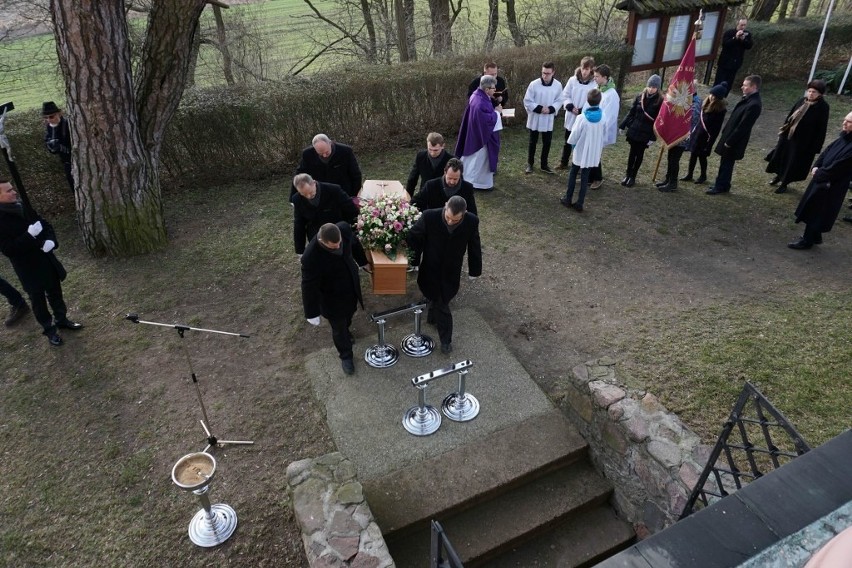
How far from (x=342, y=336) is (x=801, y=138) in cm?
809

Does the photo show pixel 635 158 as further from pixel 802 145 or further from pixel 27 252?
pixel 27 252

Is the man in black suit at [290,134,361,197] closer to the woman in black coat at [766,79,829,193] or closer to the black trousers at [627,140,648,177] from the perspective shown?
the black trousers at [627,140,648,177]

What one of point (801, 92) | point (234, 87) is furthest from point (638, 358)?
point (801, 92)

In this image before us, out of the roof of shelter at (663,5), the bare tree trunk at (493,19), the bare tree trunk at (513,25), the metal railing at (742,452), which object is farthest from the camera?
the bare tree trunk at (493,19)

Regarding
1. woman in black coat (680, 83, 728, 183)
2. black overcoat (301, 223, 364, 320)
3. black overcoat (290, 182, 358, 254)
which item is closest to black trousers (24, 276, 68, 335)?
black overcoat (290, 182, 358, 254)

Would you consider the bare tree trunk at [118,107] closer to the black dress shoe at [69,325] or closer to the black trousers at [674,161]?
the black dress shoe at [69,325]

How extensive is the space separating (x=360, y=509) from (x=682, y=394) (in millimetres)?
3412

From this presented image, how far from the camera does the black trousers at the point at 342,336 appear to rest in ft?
17.4

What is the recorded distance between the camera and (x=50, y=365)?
573cm

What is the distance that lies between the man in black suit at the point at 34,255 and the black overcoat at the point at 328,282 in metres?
2.98

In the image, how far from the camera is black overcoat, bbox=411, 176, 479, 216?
632 cm

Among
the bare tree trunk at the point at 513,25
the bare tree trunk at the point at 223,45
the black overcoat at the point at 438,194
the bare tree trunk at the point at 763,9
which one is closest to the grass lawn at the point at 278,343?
the black overcoat at the point at 438,194

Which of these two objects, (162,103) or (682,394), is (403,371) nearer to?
(682,394)

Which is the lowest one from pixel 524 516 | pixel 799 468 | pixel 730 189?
pixel 524 516
